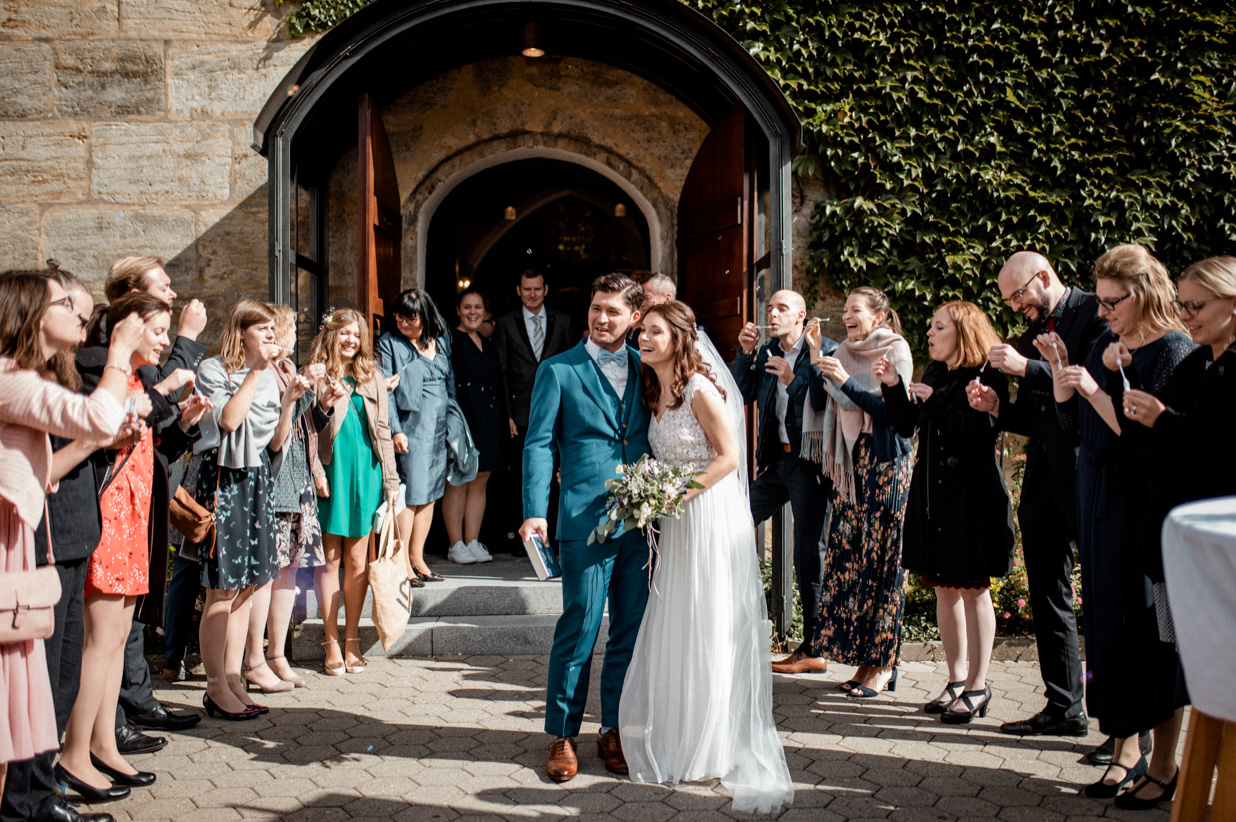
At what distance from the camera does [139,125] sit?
7.48 m

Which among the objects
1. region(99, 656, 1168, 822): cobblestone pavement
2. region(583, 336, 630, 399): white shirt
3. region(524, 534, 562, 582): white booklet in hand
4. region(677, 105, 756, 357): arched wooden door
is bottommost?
region(99, 656, 1168, 822): cobblestone pavement

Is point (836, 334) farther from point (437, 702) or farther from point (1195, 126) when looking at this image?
point (437, 702)

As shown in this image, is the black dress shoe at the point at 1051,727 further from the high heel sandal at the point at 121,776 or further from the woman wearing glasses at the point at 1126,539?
the high heel sandal at the point at 121,776

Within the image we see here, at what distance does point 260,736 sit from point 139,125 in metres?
5.46

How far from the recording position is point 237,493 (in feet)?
14.7

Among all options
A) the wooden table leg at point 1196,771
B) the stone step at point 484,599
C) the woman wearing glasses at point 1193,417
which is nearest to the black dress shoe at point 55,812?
the stone step at point 484,599

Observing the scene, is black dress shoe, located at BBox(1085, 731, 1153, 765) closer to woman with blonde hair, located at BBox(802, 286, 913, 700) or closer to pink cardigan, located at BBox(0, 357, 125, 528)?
woman with blonde hair, located at BBox(802, 286, 913, 700)

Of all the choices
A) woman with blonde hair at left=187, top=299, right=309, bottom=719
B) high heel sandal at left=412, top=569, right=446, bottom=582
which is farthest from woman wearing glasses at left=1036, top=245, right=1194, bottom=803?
high heel sandal at left=412, top=569, right=446, bottom=582

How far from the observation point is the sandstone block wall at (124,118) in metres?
7.47

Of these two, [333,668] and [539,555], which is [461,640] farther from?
[539,555]

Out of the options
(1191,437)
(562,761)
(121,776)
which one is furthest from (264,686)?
(1191,437)

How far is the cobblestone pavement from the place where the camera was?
11.4 feet

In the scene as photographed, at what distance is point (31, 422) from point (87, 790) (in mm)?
1553

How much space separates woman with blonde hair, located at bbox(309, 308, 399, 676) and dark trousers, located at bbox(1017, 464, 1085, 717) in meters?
3.45
